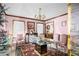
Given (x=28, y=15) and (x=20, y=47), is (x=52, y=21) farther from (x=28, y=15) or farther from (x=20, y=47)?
(x=20, y=47)

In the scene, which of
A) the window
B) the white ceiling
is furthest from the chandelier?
the window

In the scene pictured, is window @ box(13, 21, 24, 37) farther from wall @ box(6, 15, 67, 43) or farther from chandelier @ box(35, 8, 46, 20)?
chandelier @ box(35, 8, 46, 20)

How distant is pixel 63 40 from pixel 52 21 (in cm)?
19

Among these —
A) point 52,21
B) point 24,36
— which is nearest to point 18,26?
point 24,36

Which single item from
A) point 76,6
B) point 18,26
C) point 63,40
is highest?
point 76,6

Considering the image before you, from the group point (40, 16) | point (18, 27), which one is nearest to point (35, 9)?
point (40, 16)

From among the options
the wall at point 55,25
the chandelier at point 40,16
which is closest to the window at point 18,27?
the wall at point 55,25

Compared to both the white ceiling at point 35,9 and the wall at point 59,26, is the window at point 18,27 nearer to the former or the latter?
the white ceiling at point 35,9

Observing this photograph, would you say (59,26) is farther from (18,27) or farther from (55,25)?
(18,27)

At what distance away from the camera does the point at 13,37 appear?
3.64 ft

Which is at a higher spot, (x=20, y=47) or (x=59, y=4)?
(x=59, y=4)

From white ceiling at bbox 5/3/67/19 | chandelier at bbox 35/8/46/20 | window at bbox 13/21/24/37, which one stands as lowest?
window at bbox 13/21/24/37

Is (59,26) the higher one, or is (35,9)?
(35,9)

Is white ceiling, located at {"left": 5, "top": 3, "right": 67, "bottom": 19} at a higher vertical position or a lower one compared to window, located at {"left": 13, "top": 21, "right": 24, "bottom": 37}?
higher
